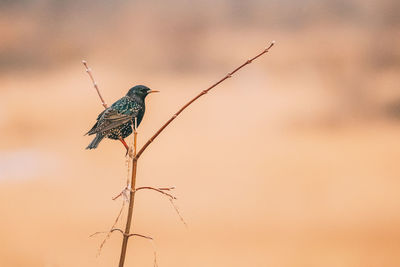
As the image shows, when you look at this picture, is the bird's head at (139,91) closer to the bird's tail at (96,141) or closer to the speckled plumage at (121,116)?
the speckled plumage at (121,116)

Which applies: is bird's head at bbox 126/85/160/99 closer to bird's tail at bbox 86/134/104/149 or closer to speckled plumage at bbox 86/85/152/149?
speckled plumage at bbox 86/85/152/149

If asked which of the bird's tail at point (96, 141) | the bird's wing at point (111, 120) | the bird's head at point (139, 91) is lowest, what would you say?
the bird's tail at point (96, 141)

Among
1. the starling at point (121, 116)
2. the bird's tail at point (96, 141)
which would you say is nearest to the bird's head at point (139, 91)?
the starling at point (121, 116)

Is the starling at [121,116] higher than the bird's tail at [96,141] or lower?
higher

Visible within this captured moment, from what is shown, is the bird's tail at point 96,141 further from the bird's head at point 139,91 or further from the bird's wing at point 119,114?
the bird's head at point 139,91

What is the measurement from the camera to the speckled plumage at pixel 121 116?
3.00 feet

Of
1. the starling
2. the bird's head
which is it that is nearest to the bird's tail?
the starling

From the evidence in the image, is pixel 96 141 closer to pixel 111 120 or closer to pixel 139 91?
Result: pixel 111 120

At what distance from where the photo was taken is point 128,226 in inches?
22.6

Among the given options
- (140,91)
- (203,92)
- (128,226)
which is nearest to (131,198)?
(128,226)

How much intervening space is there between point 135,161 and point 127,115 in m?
0.40

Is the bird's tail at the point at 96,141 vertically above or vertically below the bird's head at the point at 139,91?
below

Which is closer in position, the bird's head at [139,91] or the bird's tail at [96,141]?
the bird's tail at [96,141]

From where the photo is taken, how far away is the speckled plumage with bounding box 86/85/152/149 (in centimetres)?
92
